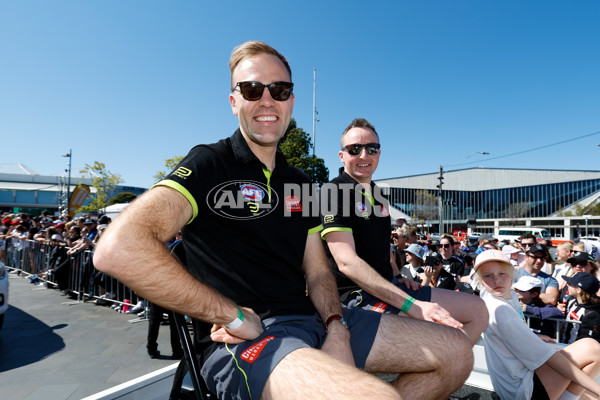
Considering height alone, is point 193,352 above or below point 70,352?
above

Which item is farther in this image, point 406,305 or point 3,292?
point 3,292

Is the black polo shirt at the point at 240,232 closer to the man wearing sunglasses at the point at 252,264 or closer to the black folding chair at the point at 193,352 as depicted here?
the man wearing sunglasses at the point at 252,264

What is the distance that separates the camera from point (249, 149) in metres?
1.67

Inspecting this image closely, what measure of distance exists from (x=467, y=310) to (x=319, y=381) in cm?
154

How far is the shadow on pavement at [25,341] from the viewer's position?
4.77 m

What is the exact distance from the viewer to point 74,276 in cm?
876

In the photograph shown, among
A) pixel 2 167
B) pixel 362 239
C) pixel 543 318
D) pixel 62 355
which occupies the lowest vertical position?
pixel 62 355

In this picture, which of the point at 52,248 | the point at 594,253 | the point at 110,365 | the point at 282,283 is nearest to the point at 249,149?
the point at 282,283

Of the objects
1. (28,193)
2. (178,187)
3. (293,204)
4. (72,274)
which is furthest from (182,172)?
(28,193)

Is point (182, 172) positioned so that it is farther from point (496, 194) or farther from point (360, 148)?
point (496, 194)

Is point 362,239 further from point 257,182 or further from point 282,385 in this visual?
point 282,385

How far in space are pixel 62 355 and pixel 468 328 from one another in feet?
18.2

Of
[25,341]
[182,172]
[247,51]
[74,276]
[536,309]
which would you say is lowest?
[25,341]

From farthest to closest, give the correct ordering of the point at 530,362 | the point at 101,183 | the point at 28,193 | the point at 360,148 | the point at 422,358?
the point at 28,193 → the point at 101,183 → the point at 360,148 → the point at 530,362 → the point at 422,358
